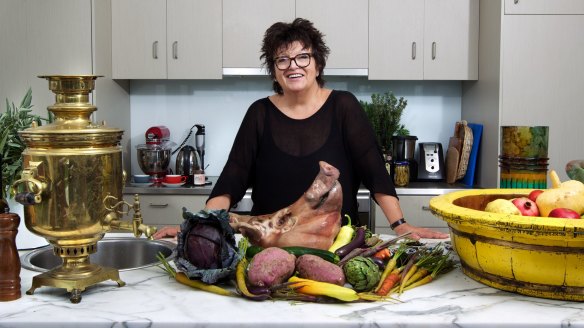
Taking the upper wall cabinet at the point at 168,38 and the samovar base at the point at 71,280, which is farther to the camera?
the upper wall cabinet at the point at 168,38

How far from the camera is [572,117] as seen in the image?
3602 millimetres

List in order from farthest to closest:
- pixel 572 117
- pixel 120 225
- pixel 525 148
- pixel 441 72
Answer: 1. pixel 441 72
2. pixel 572 117
3. pixel 525 148
4. pixel 120 225

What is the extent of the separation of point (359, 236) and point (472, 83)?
2678 mm

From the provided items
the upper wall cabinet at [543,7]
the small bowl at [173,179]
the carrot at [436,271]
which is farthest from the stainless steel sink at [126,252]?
the upper wall cabinet at [543,7]

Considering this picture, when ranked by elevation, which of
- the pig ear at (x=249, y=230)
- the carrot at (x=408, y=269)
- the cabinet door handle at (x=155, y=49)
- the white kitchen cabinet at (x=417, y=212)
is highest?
the cabinet door handle at (x=155, y=49)

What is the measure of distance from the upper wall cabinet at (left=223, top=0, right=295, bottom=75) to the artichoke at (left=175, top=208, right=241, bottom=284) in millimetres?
2551

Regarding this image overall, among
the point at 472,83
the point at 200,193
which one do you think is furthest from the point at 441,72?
the point at 200,193

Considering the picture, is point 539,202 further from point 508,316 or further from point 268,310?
point 268,310

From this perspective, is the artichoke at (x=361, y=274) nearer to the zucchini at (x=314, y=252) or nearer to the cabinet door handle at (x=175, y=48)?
the zucchini at (x=314, y=252)

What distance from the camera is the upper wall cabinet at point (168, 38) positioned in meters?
3.84

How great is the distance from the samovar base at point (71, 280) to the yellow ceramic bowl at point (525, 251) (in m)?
0.78

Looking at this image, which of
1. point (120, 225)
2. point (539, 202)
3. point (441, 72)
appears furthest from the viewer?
point (441, 72)

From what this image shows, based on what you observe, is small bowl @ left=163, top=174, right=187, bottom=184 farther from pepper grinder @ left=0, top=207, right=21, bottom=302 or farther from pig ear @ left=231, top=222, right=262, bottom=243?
pepper grinder @ left=0, top=207, right=21, bottom=302

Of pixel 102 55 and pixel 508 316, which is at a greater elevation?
pixel 102 55
